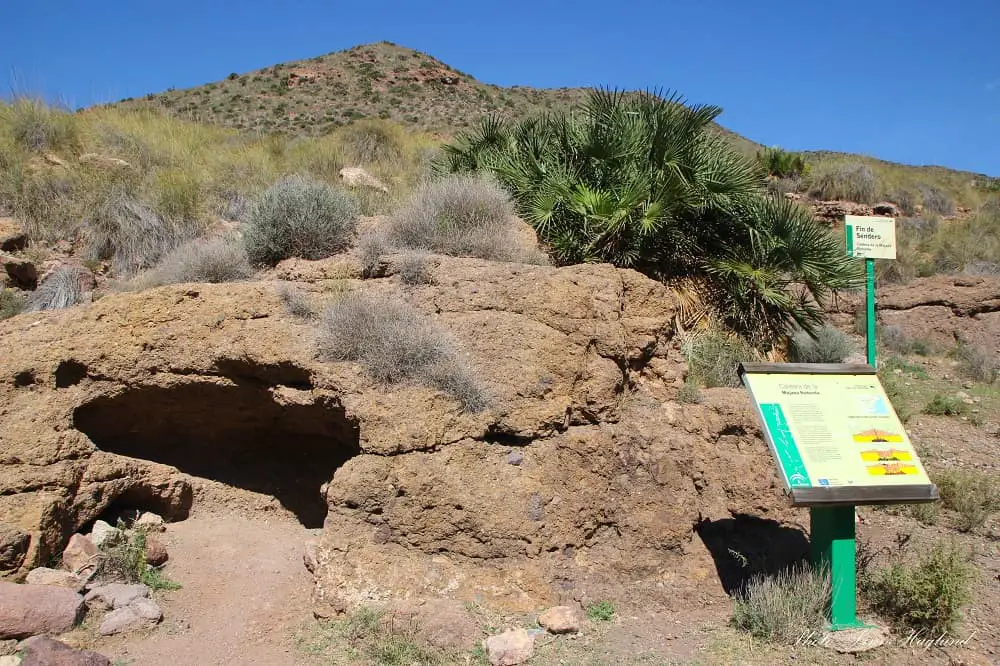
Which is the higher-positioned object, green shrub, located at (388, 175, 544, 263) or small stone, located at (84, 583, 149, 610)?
green shrub, located at (388, 175, 544, 263)

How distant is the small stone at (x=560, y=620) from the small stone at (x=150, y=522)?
278cm

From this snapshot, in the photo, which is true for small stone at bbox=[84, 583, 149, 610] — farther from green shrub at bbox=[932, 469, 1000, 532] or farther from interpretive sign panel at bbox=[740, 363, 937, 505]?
green shrub at bbox=[932, 469, 1000, 532]

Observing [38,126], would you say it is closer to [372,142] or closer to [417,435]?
[372,142]

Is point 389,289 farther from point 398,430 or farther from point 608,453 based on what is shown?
point 608,453

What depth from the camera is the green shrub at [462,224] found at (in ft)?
22.5

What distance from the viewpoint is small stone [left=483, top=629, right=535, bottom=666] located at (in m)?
3.91

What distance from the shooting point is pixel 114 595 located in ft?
14.2

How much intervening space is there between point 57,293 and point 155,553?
3.60 meters

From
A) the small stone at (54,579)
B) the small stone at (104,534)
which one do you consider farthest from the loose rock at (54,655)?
the small stone at (104,534)

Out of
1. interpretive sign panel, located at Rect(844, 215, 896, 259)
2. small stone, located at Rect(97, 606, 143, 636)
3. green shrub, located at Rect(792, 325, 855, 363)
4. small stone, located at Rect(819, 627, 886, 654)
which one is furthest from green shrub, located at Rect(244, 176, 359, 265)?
green shrub, located at Rect(792, 325, 855, 363)

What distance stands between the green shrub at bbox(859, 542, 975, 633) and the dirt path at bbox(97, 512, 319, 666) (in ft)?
11.3

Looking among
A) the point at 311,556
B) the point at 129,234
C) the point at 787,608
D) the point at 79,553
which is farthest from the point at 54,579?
the point at 129,234

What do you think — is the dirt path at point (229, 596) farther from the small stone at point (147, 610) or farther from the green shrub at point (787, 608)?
the green shrub at point (787, 608)

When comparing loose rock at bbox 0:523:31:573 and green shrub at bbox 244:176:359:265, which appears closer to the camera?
loose rock at bbox 0:523:31:573
